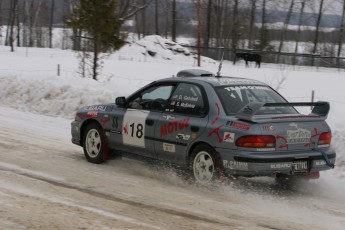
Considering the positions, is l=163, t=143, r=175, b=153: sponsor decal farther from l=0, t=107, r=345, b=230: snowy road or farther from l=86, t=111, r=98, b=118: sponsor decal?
l=86, t=111, r=98, b=118: sponsor decal

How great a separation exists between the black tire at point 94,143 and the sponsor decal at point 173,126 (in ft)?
4.68

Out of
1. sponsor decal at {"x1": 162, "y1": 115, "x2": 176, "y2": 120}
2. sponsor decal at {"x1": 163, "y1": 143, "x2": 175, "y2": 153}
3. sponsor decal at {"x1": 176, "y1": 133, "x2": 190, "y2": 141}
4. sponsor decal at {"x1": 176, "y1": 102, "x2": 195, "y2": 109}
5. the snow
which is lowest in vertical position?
the snow

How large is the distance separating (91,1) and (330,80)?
1439 cm

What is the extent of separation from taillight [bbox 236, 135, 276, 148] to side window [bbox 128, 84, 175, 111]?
156 centimetres

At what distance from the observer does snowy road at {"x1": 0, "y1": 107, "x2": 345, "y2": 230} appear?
5.73 m

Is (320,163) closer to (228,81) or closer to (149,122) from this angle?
(228,81)

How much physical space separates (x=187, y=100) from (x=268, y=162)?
153 cm

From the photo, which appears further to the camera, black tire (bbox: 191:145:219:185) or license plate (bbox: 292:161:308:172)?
black tire (bbox: 191:145:219:185)

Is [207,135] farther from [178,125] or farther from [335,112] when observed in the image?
[335,112]

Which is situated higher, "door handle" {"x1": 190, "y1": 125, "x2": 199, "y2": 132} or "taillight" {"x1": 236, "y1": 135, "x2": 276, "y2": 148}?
"door handle" {"x1": 190, "y1": 125, "x2": 199, "y2": 132}

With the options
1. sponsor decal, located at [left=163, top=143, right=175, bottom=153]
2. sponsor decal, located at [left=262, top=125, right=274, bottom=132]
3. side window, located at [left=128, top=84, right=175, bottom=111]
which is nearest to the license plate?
sponsor decal, located at [left=262, top=125, right=274, bottom=132]

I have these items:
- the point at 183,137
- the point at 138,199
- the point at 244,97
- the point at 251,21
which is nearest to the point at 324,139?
the point at 244,97

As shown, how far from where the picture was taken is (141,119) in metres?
8.14

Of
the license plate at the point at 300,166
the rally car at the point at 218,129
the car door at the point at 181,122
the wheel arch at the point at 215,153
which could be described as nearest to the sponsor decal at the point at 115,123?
the rally car at the point at 218,129
